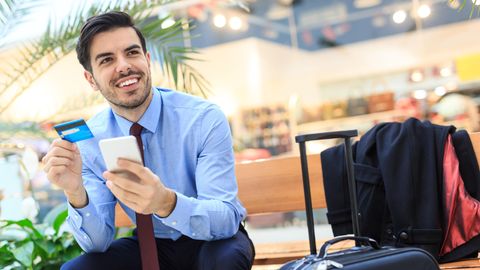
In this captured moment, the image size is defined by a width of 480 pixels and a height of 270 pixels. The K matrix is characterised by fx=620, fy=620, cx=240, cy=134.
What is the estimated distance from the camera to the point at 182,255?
1914mm

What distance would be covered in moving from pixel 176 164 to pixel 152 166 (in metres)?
0.08

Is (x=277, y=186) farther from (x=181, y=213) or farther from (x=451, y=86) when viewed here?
(x=451, y=86)

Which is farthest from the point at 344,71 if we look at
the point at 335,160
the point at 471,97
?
the point at 335,160

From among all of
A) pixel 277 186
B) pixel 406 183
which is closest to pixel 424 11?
pixel 277 186

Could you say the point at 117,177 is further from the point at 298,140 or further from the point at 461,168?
the point at 461,168

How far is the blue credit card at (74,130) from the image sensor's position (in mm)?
1561

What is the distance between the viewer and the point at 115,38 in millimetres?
1878

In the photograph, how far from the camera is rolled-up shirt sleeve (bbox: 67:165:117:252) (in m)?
1.79

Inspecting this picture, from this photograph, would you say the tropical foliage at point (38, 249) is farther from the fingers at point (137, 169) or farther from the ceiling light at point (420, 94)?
the ceiling light at point (420, 94)

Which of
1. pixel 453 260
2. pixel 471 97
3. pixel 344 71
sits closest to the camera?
pixel 453 260

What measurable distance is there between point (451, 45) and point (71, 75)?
17.5 ft

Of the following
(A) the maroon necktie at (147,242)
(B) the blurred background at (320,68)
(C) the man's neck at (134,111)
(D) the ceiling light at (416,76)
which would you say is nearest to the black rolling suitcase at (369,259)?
(A) the maroon necktie at (147,242)

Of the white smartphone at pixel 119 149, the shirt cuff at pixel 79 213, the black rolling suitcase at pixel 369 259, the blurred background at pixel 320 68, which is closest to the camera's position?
the white smartphone at pixel 119 149

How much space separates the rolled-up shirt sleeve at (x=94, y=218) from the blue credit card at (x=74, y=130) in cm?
27
